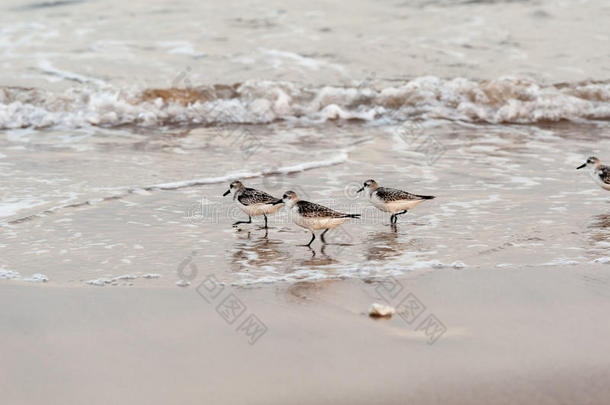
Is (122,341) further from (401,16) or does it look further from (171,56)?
(401,16)

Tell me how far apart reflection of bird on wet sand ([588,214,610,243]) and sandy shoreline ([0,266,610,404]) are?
1336 mm

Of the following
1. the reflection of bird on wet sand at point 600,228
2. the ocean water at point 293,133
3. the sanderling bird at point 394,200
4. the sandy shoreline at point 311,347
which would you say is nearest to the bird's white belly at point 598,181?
the ocean water at point 293,133

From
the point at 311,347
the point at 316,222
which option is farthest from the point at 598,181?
the point at 311,347

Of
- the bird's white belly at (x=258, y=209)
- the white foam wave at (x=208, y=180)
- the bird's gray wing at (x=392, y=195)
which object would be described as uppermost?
the bird's gray wing at (x=392, y=195)

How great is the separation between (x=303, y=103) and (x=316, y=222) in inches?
329

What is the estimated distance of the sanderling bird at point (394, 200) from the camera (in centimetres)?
866

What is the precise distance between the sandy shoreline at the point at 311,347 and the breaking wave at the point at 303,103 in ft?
29.5

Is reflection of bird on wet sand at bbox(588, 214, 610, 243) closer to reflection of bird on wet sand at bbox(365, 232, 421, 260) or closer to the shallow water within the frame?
the shallow water

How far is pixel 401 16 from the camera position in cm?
2088

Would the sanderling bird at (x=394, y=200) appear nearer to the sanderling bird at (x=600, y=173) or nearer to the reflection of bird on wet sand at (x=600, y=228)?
the reflection of bird on wet sand at (x=600, y=228)

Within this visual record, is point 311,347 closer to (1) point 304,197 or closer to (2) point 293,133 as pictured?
(1) point 304,197

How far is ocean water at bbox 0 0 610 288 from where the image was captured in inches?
297

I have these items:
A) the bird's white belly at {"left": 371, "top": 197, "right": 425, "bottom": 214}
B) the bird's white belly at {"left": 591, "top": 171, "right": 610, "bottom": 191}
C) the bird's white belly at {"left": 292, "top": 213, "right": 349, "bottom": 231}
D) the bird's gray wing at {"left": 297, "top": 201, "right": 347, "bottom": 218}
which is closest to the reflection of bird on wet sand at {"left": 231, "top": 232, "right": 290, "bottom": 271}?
the bird's white belly at {"left": 292, "top": 213, "right": 349, "bottom": 231}

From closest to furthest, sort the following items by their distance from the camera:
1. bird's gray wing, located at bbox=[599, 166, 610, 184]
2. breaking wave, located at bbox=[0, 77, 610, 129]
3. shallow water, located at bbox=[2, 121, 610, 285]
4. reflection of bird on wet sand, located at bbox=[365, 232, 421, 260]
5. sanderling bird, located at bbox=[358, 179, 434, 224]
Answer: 1. shallow water, located at bbox=[2, 121, 610, 285]
2. reflection of bird on wet sand, located at bbox=[365, 232, 421, 260]
3. sanderling bird, located at bbox=[358, 179, 434, 224]
4. bird's gray wing, located at bbox=[599, 166, 610, 184]
5. breaking wave, located at bbox=[0, 77, 610, 129]
